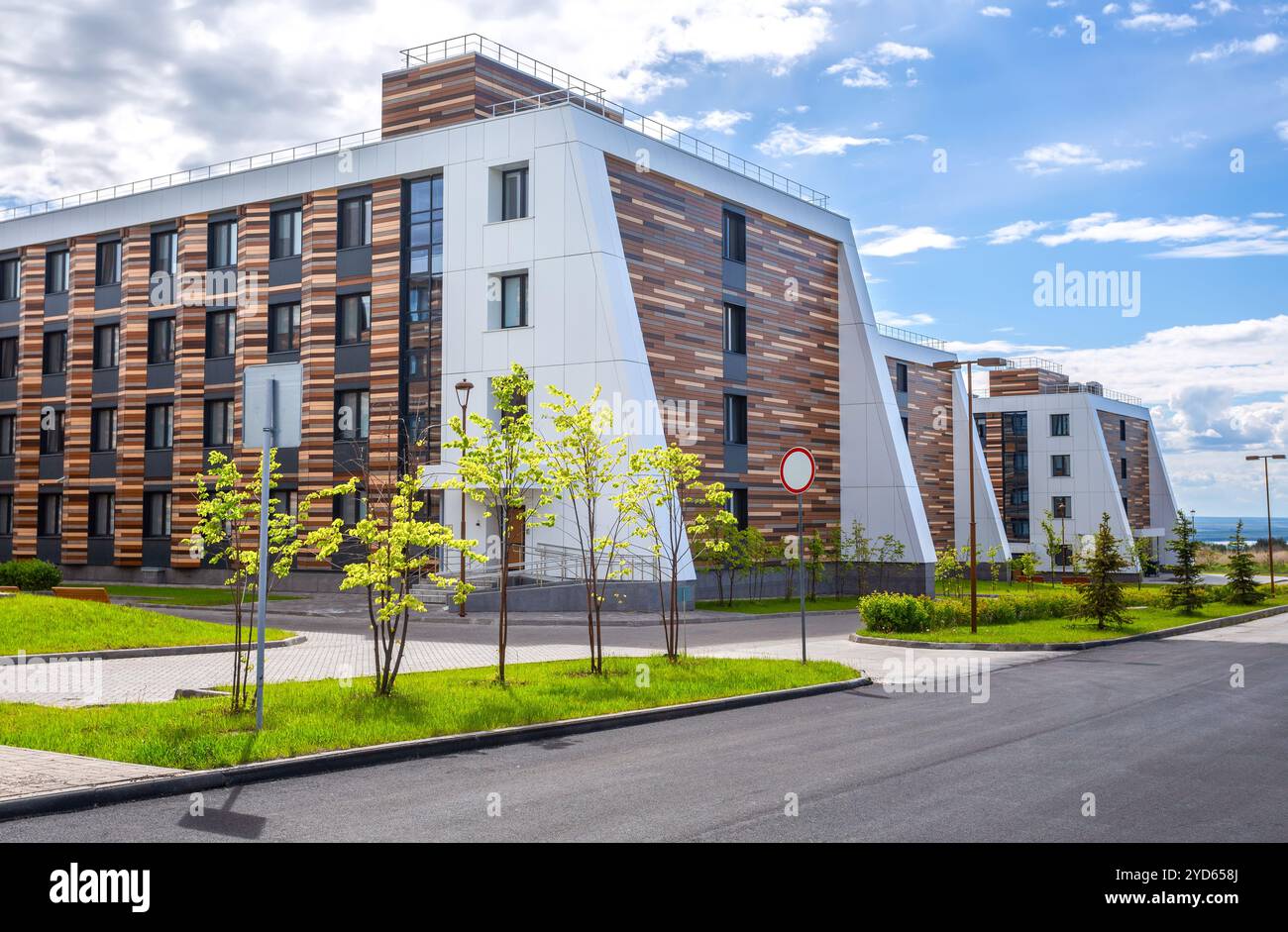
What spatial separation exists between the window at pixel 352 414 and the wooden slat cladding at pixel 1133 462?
56446mm

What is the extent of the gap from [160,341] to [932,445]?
37.8 m

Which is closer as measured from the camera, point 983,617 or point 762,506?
point 983,617

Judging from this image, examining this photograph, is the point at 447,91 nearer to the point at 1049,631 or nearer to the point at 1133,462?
the point at 1049,631

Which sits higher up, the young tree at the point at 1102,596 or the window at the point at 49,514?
the window at the point at 49,514

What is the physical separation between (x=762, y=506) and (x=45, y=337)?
103 ft

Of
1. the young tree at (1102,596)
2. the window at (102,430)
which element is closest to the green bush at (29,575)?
the window at (102,430)

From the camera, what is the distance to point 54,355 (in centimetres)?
4500

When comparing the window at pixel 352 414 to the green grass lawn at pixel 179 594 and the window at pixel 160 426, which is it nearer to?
the green grass lawn at pixel 179 594

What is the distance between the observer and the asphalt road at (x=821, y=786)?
7246mm

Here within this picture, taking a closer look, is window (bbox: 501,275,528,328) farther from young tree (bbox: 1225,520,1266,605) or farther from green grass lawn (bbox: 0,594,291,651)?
young tree (bbox: 1225,520,1266,605)

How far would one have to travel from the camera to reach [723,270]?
37.2 m

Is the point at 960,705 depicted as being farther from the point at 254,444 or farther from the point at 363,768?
the point at 254,444

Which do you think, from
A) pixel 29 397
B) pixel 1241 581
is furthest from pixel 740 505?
pixel 29 397

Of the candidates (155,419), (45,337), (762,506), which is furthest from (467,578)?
(45,337)
